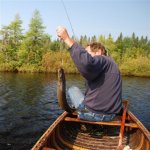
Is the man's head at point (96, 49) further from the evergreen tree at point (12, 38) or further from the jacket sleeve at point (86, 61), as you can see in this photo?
the evergreen tree at point (12, 38)

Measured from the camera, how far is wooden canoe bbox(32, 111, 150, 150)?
5805 mm

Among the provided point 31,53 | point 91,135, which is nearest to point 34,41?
point 31,53

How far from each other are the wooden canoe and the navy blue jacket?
719 mm

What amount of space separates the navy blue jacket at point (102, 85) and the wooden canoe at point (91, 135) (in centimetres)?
72

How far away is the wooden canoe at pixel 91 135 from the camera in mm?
5805

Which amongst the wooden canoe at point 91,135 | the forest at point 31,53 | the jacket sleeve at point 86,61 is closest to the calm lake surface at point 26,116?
the wooden canoe at point 91,135

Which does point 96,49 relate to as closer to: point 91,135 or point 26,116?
point 91,135

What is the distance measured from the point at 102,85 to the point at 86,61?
3.35 feet

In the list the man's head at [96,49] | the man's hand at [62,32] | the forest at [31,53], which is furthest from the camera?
the forest at [31,53]

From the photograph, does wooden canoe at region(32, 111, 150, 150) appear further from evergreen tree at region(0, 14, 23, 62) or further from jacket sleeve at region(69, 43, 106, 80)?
evergreen tree at region(0, 14, 23, 62)

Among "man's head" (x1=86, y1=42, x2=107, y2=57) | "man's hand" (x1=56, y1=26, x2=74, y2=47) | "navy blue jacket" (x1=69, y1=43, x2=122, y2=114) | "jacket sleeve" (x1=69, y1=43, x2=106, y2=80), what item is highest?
"man's hand" (x1=56, y1=26, x2=74, y2=47)

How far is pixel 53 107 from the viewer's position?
17.0 m

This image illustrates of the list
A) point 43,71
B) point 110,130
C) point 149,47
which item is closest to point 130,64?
point 43,71

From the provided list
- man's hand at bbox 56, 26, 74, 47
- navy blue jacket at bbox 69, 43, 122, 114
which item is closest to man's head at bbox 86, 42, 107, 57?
navy blue jacket at bbox 69, 43, 122, 114
